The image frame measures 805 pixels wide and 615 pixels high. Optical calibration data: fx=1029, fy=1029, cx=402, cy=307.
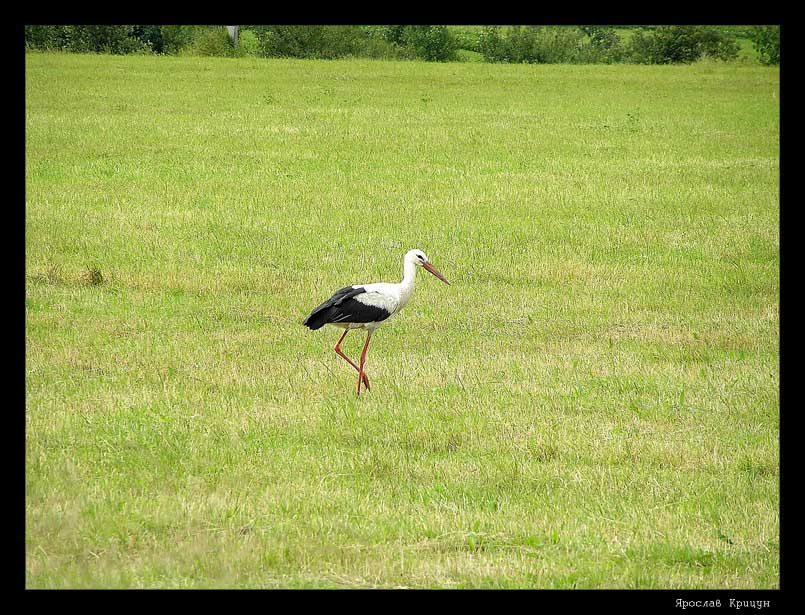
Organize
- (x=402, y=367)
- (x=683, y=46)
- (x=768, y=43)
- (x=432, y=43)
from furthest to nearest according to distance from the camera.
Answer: (x=432, y=43)
(x=683, y=46)
(x=768, y=43)
(x=402, y=367)

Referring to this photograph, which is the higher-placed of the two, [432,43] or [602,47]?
[602,47]

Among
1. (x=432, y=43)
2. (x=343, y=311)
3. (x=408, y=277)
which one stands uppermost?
(x=432, y=43)

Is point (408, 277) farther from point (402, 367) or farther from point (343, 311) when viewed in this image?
point (402, 367)

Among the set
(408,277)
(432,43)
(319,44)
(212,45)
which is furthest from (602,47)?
(408,277)

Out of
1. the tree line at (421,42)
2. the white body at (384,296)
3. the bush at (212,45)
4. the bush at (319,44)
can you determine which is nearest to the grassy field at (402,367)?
the white body at (384,296)

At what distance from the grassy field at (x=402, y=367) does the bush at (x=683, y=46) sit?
4151 centimetres

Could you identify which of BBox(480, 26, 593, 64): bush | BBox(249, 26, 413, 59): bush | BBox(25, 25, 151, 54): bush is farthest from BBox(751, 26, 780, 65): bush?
BBox(25, 25, 151, 54): bush

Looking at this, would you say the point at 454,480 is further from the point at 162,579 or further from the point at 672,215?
the point at 672,215

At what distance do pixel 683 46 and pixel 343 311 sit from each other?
6279cm

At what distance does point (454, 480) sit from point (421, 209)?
1368 centimetres

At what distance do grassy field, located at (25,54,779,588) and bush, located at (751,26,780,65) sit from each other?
36.3 meters

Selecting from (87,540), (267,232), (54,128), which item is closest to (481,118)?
(54,128)

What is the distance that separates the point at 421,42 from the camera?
72.2 m

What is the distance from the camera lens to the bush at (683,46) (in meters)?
67.8
